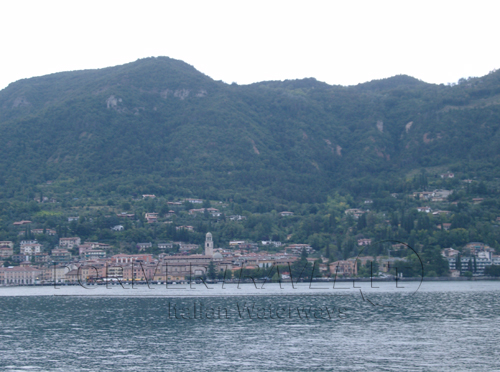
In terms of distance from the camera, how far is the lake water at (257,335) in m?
35.1

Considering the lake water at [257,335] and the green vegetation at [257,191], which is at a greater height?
the green vegetation at [257,191]

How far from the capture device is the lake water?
1382 inches

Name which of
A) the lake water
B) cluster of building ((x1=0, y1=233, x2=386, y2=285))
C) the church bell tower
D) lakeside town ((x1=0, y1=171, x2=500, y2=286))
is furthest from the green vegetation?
the lake water

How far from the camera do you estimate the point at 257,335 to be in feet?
143

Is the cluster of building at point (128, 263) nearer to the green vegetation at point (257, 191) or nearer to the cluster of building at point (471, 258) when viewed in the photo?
the green vegetation at point (257, 191)

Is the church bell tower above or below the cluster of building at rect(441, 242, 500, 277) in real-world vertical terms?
above

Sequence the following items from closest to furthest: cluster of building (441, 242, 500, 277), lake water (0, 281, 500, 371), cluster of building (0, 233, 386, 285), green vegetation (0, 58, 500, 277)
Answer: lake water (0, 281, 500, 371) → cluster of building (441, 242, 500, 277) → cluster of building (0, 233, 386, 285) → green vegetation (0, 58, 500, 277)

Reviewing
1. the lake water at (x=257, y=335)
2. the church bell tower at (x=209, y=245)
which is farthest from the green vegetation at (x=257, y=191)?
the lake water at (x=257, y=335)

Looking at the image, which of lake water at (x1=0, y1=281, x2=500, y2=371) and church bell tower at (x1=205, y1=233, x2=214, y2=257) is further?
church bell tower at (x1=205, y1=233, x2=214, y2=257)

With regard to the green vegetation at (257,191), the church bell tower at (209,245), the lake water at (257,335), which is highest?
the green vegetation at (257,191)

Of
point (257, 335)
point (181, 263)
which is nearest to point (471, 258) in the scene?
point (181, 263)

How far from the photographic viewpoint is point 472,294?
246ft

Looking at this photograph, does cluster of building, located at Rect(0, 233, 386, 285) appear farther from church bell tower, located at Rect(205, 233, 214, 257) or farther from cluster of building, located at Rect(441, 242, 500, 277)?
cluster of building, located at Rect(441, 242, 500, 277)

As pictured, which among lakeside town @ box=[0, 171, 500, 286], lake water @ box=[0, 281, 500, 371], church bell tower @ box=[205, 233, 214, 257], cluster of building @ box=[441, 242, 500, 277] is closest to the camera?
lake water @ box=[0, 281, 500, 371]
